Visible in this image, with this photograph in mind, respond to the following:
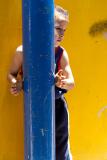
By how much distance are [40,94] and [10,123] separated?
49 cm

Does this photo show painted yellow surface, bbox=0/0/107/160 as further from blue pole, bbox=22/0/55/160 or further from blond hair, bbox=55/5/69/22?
blue pole, bbox=22/0/55/160

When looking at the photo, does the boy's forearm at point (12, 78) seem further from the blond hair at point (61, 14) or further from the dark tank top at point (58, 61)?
the blond hair at point (61, 14)

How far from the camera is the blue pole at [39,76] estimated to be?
6.62ft

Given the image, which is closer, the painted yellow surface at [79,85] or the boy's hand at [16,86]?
the boy's hand at [16,86]

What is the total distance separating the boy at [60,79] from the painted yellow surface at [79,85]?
117 mm

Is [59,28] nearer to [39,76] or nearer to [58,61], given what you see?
[58,61]

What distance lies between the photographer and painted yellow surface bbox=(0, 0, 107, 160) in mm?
2389

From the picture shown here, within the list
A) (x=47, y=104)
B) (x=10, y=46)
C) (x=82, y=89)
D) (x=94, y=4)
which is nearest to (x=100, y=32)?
(x=94, y=4)

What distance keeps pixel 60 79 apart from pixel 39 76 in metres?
0.12

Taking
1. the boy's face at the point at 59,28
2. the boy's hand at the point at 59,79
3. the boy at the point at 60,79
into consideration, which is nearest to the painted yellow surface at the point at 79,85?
the boy at the point at 60,79

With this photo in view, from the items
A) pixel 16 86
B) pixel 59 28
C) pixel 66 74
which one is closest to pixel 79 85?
pixel 66 74

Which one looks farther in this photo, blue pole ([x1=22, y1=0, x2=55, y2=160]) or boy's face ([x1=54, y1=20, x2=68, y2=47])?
boy's face ([x1=54, y1=20, x2=68, y2=47])

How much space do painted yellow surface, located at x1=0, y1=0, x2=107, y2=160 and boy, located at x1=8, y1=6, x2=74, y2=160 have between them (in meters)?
0.12

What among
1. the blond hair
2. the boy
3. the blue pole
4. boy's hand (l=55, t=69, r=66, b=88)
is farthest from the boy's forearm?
the blond hair
